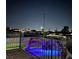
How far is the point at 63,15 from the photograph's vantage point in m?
4.63

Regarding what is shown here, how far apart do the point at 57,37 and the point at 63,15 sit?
848 millimetres

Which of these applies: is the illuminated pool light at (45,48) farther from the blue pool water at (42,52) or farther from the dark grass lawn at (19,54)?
the dark grass lawn at (19,54)

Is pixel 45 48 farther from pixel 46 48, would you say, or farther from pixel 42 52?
pixel 42 52

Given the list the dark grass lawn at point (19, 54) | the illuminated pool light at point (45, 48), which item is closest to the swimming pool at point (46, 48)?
the illuminated pool light at point (45, 48)

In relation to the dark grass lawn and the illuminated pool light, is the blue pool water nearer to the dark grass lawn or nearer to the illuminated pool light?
the illuminated pool light

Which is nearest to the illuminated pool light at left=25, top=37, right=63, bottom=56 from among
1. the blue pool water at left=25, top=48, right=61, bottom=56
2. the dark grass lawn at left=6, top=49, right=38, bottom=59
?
the blue pool water at left=25, top=48, right=61, bottom=56

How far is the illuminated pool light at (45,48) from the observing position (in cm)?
394

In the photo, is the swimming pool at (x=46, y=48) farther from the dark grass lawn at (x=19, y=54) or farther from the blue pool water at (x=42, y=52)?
the dark grass lawn at (x=19, y=54)

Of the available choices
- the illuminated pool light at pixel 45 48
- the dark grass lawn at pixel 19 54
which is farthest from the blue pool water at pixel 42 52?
the dark grass lawn at pixel 19 54

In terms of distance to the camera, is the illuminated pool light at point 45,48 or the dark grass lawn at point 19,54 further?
the illuminated pool light at point 45,48
